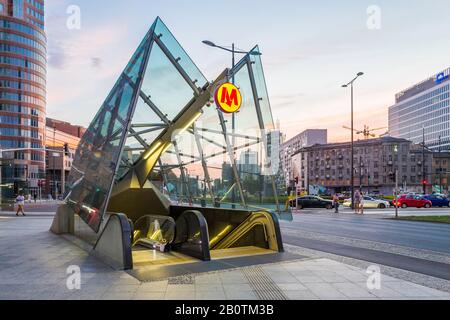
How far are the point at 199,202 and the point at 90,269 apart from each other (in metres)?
7.81

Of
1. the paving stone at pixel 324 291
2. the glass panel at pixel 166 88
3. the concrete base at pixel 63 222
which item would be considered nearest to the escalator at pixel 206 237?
the paving stone at pixel 324 291

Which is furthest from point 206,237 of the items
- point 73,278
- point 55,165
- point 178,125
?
point 55,165

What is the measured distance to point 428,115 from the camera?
12069cm

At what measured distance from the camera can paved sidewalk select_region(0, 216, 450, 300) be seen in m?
5.68

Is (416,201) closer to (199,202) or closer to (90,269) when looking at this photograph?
(199,202)

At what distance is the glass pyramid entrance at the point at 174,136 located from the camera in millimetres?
10422

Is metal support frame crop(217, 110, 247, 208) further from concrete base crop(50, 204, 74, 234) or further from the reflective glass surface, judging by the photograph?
concrete base crop(50, 204, 74, 234)

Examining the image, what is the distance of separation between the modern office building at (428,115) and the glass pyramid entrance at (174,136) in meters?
115

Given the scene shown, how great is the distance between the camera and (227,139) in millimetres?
12828

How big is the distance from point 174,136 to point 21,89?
91.5 m

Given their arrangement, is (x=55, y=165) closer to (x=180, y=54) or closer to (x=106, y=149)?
(x=106, y=149)

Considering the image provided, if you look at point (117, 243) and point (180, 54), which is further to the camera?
point (180, 54)

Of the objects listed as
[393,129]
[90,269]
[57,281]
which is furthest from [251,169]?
[393,129]

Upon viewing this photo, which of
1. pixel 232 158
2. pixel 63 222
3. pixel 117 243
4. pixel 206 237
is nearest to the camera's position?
pixel 117 243
